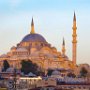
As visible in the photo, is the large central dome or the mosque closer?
the mosque

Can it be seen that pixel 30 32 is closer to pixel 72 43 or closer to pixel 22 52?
pixel 22 52

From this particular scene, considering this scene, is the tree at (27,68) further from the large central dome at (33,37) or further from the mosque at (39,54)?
the large central dome at (33,37)

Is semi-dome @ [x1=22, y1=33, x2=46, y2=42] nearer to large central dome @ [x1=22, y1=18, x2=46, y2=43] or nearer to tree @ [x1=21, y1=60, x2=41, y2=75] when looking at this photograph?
large central dome @ [x1=22, y1=18, x2=46, y2=43]

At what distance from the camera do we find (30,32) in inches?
3361

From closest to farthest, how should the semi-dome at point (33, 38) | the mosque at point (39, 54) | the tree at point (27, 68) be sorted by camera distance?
the tree at point (27, 68)
the mosque at point (39, 54)
the semi-dome at point (33, 38)

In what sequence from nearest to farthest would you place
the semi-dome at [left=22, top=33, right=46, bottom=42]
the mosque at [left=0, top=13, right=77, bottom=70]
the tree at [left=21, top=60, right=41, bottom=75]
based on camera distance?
the tree at [left=21, top=60, right=41, bottom=75] → the mosque at [left=0, top=13, right=77, bottom=70] → the semi-dome at [left=22, top=33, right=46, bottom=42]

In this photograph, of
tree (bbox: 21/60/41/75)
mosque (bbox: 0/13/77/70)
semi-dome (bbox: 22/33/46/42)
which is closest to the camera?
tree (bbox: 21/60/41/75)

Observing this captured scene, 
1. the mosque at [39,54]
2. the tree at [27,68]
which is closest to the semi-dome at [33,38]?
the mosque at [39,54]

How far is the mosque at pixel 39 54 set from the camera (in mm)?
77688

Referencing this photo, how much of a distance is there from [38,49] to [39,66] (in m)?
5.26

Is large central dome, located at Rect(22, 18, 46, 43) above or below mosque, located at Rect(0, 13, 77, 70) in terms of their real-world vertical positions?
above

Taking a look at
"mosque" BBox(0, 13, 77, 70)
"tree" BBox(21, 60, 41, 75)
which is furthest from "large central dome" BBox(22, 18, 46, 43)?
"tree" BBox(21, 60, 41, 75)

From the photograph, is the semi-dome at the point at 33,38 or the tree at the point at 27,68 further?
the semi-dome at the point at 33,38

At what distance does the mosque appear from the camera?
77688 mm
